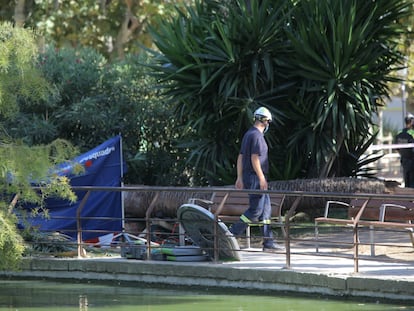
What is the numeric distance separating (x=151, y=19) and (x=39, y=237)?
21.3m

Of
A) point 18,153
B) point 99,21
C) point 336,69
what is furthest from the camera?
point 99,21

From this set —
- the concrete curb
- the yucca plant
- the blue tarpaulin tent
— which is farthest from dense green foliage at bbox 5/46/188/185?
the concrete curb

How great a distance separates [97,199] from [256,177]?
2.88 m

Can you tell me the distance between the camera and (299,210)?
16875 mm

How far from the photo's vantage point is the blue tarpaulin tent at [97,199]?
14711 millimetres

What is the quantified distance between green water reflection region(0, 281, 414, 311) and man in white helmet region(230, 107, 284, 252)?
1.42 metres

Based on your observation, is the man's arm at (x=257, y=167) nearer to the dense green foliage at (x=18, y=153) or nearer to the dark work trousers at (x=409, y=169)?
the dense green foliage at (x=18, y=153)

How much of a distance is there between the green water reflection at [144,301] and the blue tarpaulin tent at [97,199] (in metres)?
2.38

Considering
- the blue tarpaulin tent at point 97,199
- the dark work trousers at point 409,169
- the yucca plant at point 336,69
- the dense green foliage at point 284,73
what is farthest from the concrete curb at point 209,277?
the dark work trousers at point 409,169

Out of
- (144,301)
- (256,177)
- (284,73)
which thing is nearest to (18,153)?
(144,301)

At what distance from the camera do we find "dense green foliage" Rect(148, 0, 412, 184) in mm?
16469

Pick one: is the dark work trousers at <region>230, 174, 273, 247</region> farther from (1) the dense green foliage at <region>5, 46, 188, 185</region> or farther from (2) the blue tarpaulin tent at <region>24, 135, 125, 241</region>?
(1) the dense green foliage at <region>5, 46, 188, 185</region>

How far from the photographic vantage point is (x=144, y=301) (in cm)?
1130

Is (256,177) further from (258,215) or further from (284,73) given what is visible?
(284,73)
